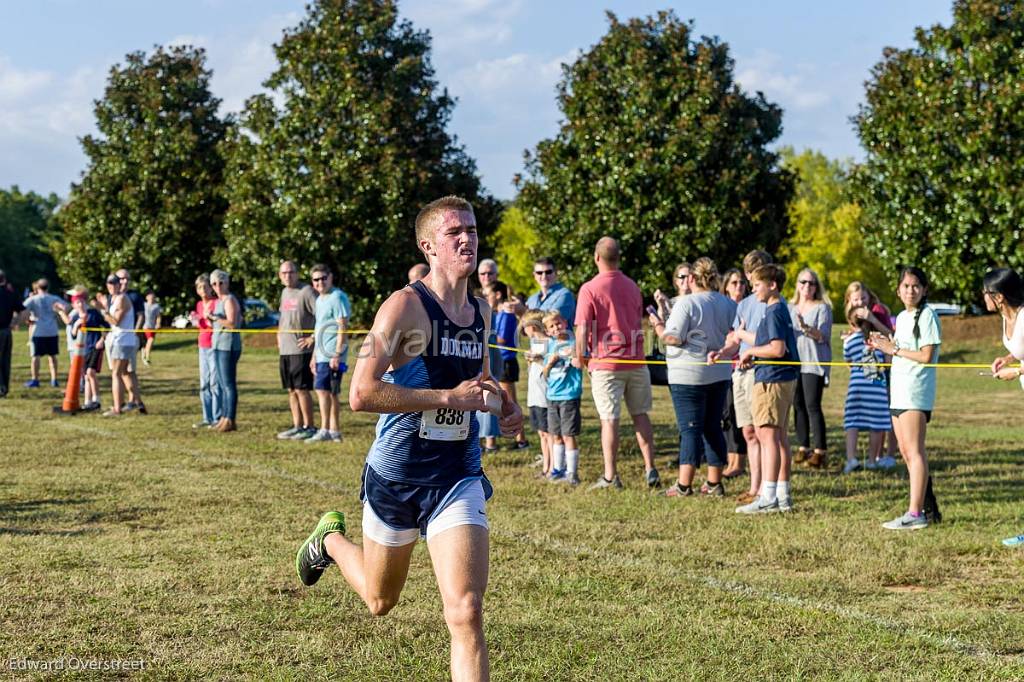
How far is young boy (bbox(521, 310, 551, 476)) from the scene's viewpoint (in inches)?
414

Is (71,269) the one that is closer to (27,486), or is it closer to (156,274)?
(156,274)

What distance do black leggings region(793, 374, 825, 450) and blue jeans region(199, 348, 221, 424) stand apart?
7404mm

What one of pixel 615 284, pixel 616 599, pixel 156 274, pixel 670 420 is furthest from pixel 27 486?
pixel 156 274

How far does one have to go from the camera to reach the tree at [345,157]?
3475cm

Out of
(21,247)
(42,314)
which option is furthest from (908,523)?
(21,247)

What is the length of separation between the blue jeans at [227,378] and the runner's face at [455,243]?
402 inches

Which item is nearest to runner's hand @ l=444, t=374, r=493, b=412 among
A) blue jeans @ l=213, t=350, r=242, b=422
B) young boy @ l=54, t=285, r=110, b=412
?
blue jeans @ l=213, t=350, r=242, b=422

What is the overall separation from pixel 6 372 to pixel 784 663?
16919 millimetres

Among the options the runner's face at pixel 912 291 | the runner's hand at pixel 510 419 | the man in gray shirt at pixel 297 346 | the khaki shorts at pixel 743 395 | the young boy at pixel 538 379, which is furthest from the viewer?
the man in gray shirt at pixel 297 346

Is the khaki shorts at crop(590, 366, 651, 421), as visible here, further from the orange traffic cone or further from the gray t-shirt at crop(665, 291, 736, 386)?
the orange traffic cone

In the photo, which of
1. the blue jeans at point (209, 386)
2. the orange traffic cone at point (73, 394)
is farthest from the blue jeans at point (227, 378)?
the orange traffic cone at point (73, 394)

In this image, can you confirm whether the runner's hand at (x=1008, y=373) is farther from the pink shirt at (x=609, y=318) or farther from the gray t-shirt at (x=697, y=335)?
the pink shirt at (x=609, y=318)

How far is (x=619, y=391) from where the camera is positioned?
996 cm

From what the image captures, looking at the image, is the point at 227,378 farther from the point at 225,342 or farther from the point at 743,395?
the point at 743,395
